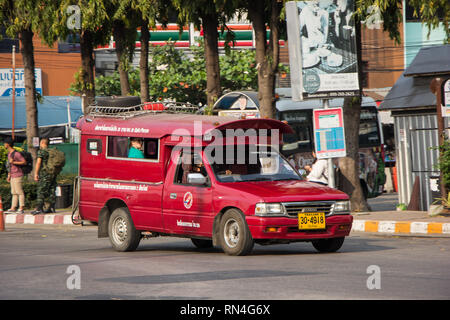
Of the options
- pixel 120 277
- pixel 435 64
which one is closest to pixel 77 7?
pixel 435 64

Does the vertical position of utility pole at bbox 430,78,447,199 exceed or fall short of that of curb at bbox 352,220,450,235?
it exceeds it

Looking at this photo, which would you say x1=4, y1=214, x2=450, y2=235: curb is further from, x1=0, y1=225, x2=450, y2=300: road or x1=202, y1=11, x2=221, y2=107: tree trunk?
x1=202, y1=11, x2=221, y2=107: tree trunk

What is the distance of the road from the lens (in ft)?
29.6

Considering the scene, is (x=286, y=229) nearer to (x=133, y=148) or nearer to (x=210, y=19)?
(x=133, y=148)

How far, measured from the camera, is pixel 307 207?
12.8 meters

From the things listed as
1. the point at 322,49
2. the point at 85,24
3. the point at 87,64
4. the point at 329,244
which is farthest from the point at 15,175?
the point at 329,244

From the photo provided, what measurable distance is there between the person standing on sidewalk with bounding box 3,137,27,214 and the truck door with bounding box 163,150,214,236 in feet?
36.5

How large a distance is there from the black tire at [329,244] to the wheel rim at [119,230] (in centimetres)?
320

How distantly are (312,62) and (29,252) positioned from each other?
7909 millimetres

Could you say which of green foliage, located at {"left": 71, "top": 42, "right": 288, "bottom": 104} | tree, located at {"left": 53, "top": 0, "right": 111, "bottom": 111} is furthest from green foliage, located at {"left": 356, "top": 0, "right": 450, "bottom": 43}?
green foliage, located at {"left": 71, "top": 42, "right": 288, "bottom": 104}

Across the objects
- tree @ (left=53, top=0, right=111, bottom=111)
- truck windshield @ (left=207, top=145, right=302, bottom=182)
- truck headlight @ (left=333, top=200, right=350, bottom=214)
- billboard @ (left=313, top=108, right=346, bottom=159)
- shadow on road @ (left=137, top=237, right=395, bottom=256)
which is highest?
tree @ (left=53, top=0, right=111, bottom=111)

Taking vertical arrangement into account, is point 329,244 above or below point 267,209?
below

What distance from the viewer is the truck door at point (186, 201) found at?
43.8 feet

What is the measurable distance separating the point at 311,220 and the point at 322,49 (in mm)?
7261
